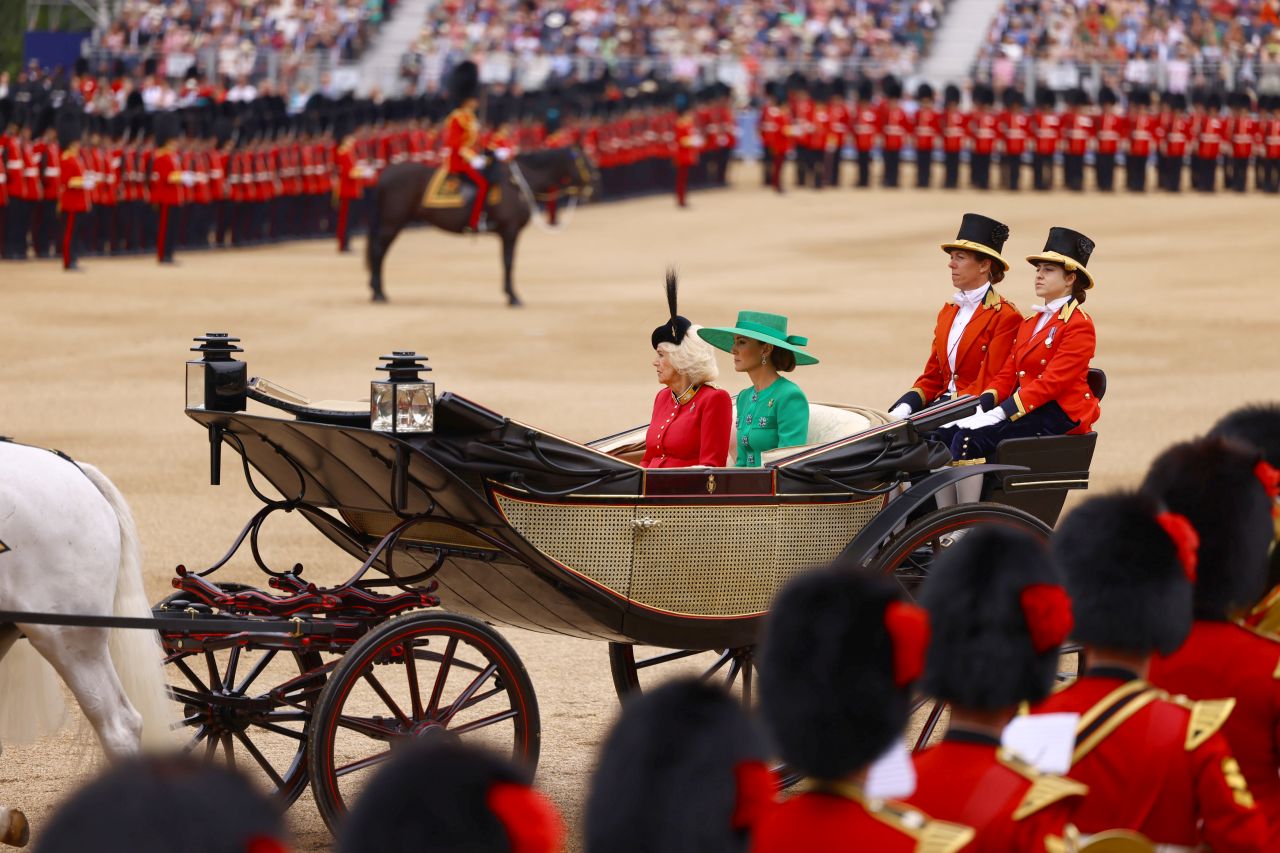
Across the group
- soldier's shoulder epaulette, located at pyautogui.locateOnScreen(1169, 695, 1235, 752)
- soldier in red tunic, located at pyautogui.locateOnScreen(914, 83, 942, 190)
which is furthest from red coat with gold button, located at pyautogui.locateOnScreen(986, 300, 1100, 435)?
soldier in red tunic, located at pyautogui.locateOnScreen(914, 83, 942, 190)

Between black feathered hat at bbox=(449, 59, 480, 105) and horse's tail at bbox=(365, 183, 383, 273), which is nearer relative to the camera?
horse's tail at bbox=(365, 183, 383, 273)

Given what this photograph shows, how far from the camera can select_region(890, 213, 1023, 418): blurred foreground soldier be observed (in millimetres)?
6234

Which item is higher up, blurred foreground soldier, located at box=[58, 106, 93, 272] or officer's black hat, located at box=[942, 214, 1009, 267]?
officer's black hat, located at box=[942, 214, 1009, 267]

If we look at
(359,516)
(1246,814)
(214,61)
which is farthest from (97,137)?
(1246,814)

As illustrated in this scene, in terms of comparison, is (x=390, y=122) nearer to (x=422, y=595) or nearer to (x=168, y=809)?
(x=422, y=595)

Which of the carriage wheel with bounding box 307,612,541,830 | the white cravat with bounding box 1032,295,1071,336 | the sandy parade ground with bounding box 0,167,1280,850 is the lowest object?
the sandy parade ground with bounding box 0,167,1280,850

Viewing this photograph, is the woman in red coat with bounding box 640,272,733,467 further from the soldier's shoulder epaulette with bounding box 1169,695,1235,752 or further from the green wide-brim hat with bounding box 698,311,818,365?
the soldier's shoulder epaulette with bounding box 1169,695,1235,752

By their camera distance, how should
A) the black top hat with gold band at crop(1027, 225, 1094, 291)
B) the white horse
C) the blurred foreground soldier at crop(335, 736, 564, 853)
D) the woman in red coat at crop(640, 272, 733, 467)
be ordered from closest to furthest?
the blurred foreground soldier at crop(335, 736, 564, 853), the white horse, the woman in red coat at crop(640, 272, 733, 467), the black top hat with gold band at crop(1027, 225, 1094, 291)

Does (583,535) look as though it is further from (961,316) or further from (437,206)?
(437,206)

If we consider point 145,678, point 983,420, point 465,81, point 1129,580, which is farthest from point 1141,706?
point 465,81

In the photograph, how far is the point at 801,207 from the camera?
2756 cm

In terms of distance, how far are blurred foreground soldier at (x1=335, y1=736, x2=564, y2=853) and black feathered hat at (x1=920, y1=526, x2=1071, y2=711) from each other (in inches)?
37.7

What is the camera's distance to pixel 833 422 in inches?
238

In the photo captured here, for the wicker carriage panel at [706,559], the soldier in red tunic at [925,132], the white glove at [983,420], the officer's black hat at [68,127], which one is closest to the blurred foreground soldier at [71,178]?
the officer's black hat at [68,127]
